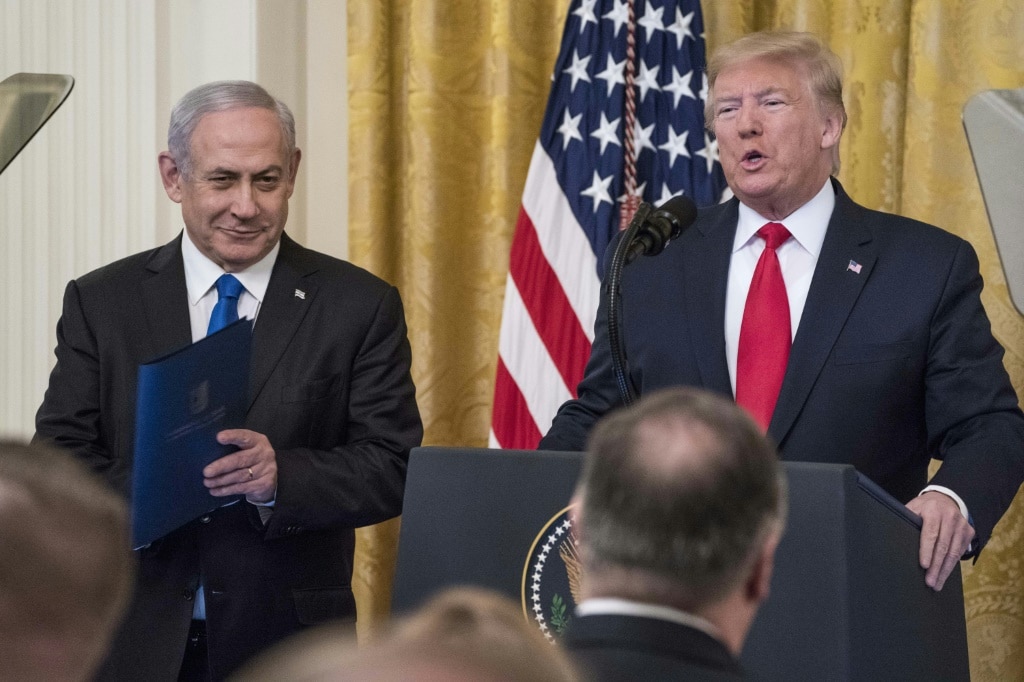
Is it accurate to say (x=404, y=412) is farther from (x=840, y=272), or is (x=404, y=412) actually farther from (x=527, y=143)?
(x=527, y=143)

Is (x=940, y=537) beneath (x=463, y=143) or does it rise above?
beneath

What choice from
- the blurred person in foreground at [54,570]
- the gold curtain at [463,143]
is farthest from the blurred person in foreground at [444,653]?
the gold curtain at [463,143]

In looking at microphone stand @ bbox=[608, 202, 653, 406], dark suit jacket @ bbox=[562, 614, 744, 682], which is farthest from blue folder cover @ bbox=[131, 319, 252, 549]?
dark suit jacket @ bbox=[562, 614, 744, 682]

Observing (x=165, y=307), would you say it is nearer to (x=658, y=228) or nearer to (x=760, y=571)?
(x=658, y=228)

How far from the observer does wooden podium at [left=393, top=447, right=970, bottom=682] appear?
2.00m

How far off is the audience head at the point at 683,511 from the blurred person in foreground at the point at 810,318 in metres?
1.26

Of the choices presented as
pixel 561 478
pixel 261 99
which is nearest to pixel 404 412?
pixel 261 99

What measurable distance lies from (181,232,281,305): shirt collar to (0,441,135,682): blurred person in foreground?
2.11 m

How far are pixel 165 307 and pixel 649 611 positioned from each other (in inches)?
77.2

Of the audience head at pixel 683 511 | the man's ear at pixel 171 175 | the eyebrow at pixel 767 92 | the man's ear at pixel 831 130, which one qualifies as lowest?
the audience head at pixel 683 511

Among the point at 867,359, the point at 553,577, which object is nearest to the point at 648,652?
the point at 553,577

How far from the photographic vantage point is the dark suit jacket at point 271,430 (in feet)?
9.55

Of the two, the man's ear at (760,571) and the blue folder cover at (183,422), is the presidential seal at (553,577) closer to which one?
the man's ear at (760,571)

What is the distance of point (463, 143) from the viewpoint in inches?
206
